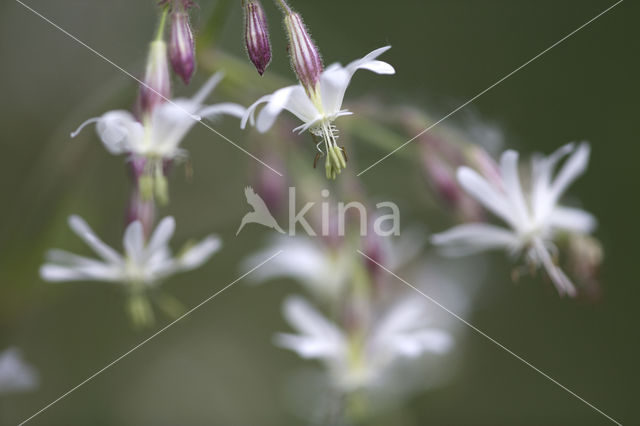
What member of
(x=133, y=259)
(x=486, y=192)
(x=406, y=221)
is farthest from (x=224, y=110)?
(x=406, y=221)

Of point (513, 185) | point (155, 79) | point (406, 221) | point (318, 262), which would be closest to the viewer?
point (155, 79)

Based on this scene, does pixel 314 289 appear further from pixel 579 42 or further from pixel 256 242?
pixel 579 42

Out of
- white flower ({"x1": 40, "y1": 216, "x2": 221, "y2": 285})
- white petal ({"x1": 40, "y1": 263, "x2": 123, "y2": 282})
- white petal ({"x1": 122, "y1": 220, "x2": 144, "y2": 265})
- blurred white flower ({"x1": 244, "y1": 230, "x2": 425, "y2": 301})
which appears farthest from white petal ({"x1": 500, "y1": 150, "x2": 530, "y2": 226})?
white petal ({"x1": 40, "y1": 263, "x2": 123, "y2": 282})

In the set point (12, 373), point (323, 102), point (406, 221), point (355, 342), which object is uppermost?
point (406, 221)

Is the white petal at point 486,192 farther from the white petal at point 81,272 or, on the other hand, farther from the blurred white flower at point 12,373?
the blurred white flower at point 12,373

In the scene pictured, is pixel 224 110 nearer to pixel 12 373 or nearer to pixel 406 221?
pixel 12 373

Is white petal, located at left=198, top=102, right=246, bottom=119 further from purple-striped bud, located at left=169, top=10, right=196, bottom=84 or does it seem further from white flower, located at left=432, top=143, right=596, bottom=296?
white flower, located at left=432, top=143, right=596, bottom=296
